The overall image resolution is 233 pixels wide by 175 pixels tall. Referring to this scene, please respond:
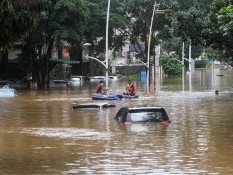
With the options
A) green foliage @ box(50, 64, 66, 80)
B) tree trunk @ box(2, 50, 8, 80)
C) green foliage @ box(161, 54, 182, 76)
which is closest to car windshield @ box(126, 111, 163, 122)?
tree trunk @ box(2, 50, 8, 80)

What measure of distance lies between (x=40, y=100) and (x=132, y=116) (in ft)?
61.6

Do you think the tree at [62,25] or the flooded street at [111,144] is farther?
the tree at [62,25]

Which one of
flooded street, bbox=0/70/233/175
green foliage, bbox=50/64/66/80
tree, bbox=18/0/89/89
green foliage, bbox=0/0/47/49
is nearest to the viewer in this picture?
green foliage, bbox=0/0/47/49

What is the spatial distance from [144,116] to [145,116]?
0.14 feet

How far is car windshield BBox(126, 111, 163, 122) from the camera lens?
2386 centimetres

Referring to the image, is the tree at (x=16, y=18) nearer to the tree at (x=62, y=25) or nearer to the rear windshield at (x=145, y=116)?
the rear windshield at (x=145, y=116)

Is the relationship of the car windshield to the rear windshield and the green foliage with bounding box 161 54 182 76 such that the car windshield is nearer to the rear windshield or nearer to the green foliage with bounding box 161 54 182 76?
the rear windshield

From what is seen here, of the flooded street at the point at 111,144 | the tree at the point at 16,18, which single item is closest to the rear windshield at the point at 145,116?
the flooded street at the point at 111,144

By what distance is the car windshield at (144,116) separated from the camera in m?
23.9

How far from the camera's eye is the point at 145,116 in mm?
23875

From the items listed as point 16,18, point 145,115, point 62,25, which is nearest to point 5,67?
point 62,25

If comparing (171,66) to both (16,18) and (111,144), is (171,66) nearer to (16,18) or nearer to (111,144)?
(111,144)

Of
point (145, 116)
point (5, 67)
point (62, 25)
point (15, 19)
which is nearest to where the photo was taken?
point (15, 19)

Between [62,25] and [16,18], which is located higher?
[62,25]
